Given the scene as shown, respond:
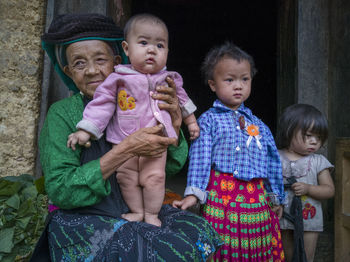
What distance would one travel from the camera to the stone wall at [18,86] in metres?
2.71

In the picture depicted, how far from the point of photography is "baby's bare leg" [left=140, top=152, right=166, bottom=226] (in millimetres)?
1937

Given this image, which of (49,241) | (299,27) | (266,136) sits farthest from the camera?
(299,27)

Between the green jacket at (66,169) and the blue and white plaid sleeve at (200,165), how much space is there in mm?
622

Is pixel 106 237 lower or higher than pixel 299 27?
lower

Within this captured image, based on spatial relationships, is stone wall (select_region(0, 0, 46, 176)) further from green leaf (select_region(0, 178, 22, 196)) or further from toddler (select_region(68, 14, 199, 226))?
toddler (select_region(68, 14, 199, 226))

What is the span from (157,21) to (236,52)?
0.66 m

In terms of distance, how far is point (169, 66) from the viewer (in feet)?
25.6

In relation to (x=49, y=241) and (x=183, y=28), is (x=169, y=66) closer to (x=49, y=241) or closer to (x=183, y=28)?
(x=183, y=28)

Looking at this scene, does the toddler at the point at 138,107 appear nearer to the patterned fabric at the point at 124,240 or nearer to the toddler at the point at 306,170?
the patterned fabric at the point at 124,240

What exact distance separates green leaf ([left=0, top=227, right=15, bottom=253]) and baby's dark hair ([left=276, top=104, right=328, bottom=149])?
6.87 ft

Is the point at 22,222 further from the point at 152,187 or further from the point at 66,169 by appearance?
the point at 152,187

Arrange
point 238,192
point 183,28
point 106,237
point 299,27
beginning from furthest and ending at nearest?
point 183,28
point 299,27
point 238,192
point 106,237

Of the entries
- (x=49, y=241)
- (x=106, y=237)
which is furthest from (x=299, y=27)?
(x=49, y=241)

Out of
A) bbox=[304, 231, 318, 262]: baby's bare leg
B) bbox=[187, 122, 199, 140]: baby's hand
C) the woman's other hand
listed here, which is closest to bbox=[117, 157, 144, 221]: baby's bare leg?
the woman's other hand
